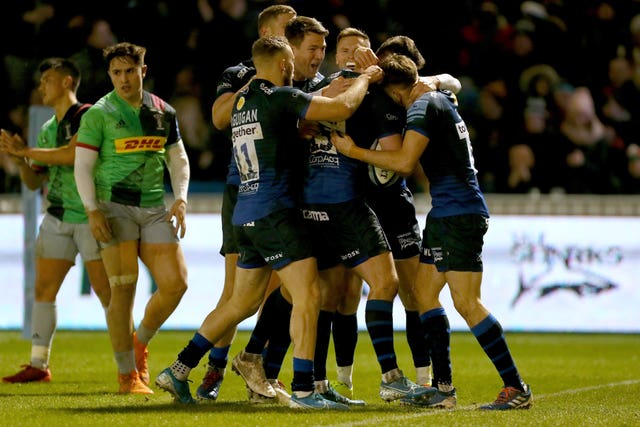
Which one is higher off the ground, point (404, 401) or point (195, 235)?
point (195, 235)

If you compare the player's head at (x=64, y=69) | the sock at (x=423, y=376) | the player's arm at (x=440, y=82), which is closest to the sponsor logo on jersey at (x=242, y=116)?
the player's arm at (x=440, y=82)

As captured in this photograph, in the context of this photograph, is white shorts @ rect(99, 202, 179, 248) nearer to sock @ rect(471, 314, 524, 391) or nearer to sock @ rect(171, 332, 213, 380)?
sock @ rect(171, 332, 213, 380)

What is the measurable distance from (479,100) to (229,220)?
27.5 feet

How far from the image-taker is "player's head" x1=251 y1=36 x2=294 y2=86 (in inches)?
299

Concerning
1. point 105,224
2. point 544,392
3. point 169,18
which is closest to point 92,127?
point 105,224

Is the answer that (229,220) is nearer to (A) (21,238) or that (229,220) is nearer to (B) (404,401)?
(B) (404,401)

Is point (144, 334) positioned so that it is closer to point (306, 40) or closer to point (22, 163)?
point (22, 163)

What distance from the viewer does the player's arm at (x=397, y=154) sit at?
25.1ft

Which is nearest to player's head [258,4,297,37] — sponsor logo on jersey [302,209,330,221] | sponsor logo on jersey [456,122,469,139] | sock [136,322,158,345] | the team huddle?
the team huddle

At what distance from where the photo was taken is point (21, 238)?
14.5 metres

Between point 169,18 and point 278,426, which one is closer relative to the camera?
point 278,426

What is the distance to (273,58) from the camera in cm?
762

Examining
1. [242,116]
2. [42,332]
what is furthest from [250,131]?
[42,332]

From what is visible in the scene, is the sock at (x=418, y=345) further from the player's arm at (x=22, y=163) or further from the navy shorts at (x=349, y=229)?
the player's arm at (x=22, y=163)
